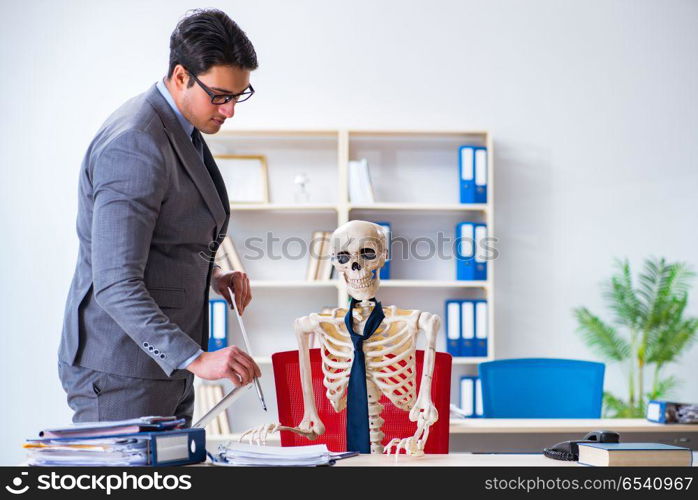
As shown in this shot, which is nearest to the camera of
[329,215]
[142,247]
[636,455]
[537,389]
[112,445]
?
[112,445]

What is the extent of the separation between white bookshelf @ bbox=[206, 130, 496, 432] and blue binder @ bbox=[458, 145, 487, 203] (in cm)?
18

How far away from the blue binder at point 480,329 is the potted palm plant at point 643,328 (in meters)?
0.64

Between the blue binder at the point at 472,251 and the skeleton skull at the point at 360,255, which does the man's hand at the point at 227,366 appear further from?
the blue binder at the point at 472,251

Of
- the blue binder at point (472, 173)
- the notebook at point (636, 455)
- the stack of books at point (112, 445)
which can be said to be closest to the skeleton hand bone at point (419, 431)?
the notebook at point (636, 455)

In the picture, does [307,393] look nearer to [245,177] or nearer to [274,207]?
[274,207]

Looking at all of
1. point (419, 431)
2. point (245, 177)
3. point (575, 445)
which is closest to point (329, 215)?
point (245, 177)

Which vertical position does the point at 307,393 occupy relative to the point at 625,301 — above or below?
below

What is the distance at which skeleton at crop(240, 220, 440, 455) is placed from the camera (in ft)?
5.81

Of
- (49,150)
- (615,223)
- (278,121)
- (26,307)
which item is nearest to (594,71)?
(615,223)

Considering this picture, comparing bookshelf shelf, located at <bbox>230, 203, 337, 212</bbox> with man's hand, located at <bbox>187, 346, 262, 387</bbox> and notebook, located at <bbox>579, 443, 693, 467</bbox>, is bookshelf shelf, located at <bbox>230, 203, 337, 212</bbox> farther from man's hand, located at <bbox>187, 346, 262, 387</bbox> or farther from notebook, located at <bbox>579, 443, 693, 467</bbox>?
notebook, located at <bbox>579, 443, 693, 467</bbox>

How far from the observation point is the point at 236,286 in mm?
1879

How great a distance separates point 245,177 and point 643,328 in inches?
95.8

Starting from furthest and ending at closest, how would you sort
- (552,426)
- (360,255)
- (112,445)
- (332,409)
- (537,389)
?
(537,389) → (552,426) → (332,409) → (360,255) → (112,445)

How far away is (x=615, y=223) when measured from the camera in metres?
4.49
